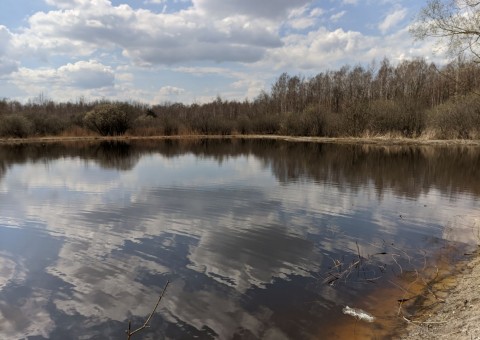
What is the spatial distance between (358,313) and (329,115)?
53.8 meters

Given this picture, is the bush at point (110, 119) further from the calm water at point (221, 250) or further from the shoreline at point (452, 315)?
the shoreline at point (452, 315)

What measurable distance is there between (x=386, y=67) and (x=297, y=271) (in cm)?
8247

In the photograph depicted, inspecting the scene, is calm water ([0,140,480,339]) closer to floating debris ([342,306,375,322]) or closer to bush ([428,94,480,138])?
floating debris ([342,306,375,322])

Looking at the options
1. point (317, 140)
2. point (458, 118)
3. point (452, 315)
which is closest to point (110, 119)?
point (317, 140)

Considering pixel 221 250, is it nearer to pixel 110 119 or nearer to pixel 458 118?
pixel 458 118

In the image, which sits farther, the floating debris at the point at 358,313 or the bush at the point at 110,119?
the bush at the point at 110,119

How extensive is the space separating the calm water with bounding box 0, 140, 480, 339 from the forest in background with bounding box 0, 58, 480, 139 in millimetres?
26851

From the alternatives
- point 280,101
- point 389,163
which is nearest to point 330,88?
point 280,101

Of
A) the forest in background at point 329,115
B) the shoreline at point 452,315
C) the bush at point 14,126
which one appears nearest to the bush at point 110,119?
the forest in background at point 329,115

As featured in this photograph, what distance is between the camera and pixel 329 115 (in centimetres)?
5809

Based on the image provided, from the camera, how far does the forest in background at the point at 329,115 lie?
46.2 meters

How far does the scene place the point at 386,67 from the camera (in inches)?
3189

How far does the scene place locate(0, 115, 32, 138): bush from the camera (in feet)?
200

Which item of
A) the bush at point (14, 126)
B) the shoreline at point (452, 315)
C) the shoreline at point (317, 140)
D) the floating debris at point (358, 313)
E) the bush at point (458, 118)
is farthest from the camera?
the bush at point (14, 126)
